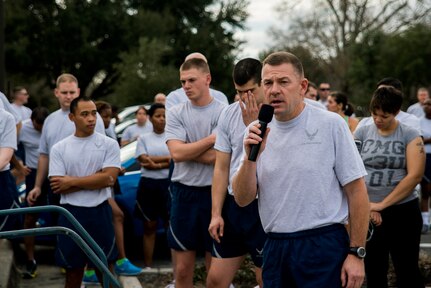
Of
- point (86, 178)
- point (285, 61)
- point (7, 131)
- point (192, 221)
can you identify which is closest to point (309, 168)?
point (285, 61)

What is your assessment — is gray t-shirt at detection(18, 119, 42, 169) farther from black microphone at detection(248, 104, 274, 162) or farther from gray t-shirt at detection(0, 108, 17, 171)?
black microphone at detection(248, 104, 274, 162)

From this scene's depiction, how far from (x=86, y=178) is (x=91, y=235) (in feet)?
1.65

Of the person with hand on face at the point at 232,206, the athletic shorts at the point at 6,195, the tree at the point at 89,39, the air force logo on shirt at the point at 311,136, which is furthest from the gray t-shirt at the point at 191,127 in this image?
the tree at the point at 89,39

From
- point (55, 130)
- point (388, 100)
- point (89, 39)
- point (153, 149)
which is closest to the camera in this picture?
point (388, 100)

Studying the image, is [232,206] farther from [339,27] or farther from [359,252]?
[339,27]

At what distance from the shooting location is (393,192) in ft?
20.0

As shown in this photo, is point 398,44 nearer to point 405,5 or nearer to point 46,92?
point 405,5

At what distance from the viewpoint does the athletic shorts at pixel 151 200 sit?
9.33 m

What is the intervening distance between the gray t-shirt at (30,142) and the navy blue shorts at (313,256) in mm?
6077

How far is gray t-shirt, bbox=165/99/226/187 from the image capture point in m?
6.42

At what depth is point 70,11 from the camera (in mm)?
40312

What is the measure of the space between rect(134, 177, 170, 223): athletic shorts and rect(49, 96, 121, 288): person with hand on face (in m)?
2.16

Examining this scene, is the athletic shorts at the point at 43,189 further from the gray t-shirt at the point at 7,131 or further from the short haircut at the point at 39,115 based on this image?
the gray t-shirt at the point at 7,131

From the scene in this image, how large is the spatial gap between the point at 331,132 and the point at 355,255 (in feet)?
2.14
